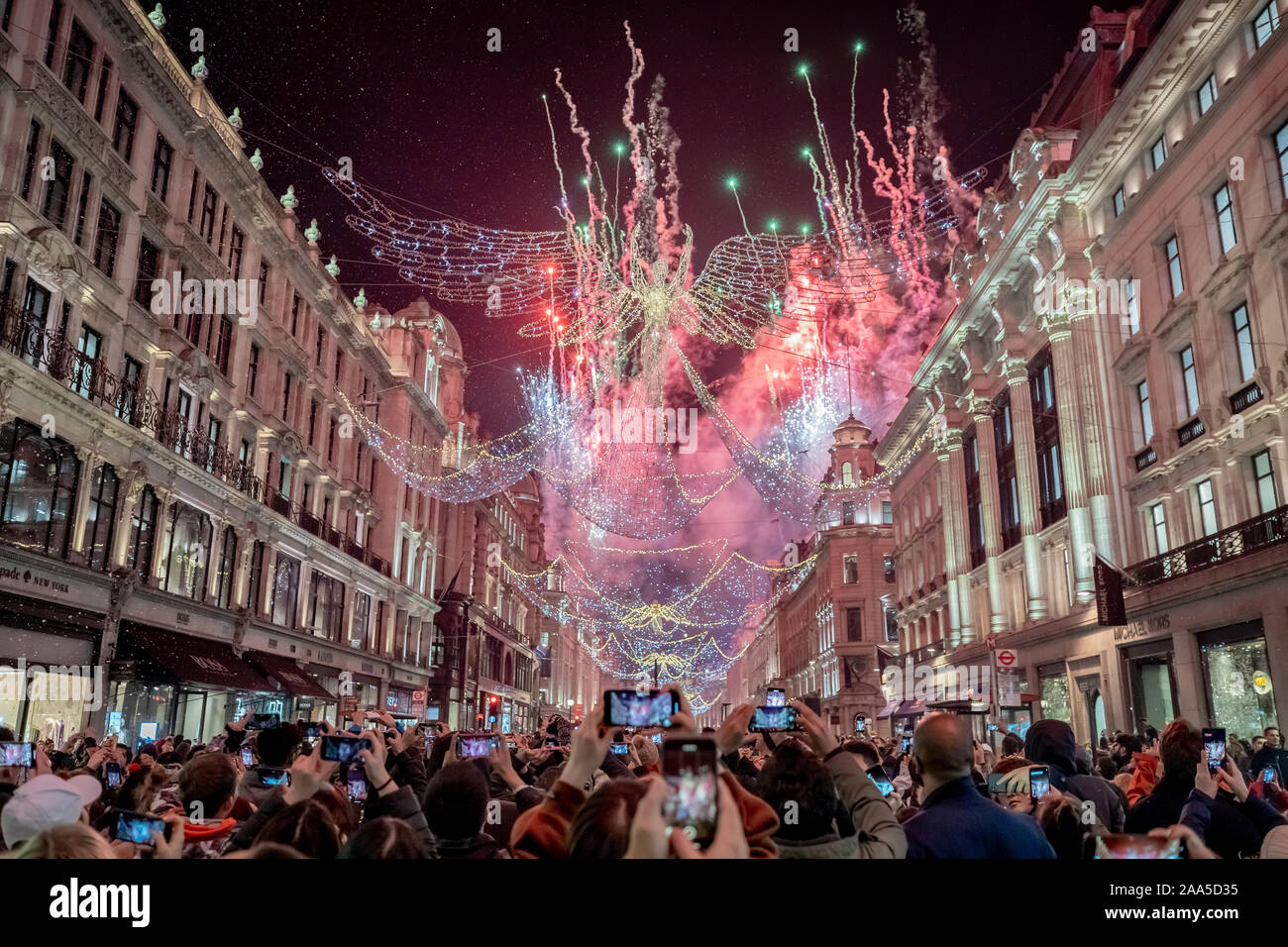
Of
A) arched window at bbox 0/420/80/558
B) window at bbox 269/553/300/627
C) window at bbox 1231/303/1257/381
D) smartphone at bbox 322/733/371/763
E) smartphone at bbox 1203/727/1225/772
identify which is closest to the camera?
smartphone at bbox 322/733/371/763

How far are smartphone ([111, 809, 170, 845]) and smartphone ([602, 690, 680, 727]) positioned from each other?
1.78 m

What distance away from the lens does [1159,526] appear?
25.9 meters

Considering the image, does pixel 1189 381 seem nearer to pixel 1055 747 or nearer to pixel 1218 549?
pixel 1218 549

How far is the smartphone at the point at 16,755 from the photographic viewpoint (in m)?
7.46

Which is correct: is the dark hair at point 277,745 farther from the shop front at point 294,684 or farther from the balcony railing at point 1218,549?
the shop front at point 294,684

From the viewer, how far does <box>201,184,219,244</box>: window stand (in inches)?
1071

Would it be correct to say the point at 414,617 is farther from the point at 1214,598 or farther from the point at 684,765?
the point at 684,765

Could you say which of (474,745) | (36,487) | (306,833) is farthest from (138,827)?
(36,487)

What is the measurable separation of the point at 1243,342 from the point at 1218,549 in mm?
4800

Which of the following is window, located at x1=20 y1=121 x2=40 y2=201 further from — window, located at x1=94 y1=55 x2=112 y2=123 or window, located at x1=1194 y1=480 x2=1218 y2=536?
window, located at x1=1194 y1=480 x2=1218 y2=536

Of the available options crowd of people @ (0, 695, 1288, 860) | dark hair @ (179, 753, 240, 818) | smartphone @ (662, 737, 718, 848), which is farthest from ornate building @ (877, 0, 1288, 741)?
smartphone @ (662, 737, 718, 848)

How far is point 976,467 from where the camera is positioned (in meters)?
40.6
